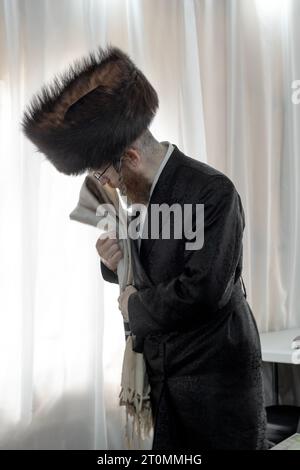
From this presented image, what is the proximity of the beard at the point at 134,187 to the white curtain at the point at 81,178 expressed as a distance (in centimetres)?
64

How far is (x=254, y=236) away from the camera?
7.43 feet

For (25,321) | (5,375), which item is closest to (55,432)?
(5,375)

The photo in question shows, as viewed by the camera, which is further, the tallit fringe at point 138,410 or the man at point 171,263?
the tallit fringe at point 138,410

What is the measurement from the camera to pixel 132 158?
3.39 feet

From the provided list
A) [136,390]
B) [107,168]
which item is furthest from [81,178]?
[136,390]

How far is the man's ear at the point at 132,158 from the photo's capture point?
1.02 m

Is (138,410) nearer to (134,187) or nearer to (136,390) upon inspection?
(136,390)

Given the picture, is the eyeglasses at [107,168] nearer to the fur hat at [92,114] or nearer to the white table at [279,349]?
the fur hat at [92,114]

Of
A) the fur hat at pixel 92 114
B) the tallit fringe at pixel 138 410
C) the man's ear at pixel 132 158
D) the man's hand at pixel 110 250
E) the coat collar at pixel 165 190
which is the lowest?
the tallit fringe at pixel 138 410

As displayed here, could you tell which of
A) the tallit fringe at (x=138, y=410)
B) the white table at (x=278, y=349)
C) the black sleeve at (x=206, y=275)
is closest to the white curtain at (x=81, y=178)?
the white table at (x=278, y=349)

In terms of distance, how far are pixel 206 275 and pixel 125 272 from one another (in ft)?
0.71

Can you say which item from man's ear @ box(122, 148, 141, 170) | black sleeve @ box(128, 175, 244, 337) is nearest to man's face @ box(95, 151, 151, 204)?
man's ear @ box(122, 148, 141, 170)

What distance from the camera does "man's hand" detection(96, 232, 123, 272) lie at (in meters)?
1.11

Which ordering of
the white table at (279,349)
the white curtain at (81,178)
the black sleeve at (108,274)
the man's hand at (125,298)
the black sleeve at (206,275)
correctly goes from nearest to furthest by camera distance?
the black sleeve at (206,275) < the man's hand at (125,298) < the black sleeve at (108,274) < the white curtain at (81,178) < the white table at (279,349)
